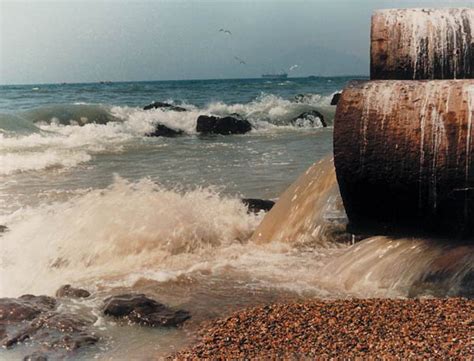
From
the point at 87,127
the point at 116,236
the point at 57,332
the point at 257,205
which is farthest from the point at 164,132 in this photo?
the point at 57,332

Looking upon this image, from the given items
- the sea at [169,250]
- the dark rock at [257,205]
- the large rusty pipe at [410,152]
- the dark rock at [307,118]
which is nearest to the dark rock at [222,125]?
the dark rock at [307,118]

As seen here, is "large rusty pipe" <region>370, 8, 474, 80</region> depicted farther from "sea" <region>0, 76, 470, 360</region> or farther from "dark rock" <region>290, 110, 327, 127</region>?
"dark rock" <region>290, 110, 327, 127</region>

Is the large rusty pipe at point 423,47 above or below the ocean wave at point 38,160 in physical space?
above

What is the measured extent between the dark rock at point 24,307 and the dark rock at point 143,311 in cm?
49

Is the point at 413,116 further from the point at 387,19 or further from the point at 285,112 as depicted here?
the point at 285,112

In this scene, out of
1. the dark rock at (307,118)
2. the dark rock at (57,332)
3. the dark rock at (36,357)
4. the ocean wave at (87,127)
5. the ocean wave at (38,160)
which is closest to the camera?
the dark rock at (36,357)

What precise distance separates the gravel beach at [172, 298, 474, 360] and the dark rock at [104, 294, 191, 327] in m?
0.33

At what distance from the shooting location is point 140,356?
420 centimetres

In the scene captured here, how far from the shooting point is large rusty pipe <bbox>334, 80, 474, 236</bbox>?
16.8ft

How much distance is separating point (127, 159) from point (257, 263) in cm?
1126

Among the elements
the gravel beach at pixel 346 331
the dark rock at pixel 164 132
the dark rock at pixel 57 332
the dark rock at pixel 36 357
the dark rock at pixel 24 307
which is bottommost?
the dark rock at pixel 164 132

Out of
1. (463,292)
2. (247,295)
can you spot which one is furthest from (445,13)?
(247,295)

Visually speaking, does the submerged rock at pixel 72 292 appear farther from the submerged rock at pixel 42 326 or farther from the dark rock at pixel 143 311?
the dark rock at pixel 143 311

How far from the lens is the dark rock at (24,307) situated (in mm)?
4941
